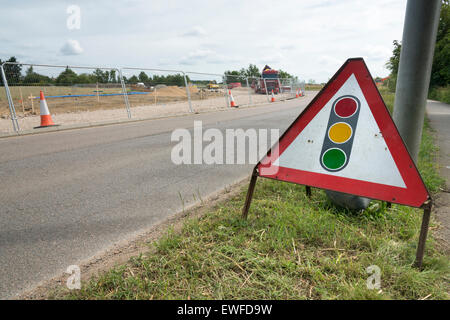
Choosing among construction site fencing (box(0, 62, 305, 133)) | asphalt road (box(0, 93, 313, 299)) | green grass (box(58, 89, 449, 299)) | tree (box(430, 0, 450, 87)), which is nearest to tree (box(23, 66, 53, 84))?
construction site fencing (box(0, 62, 305, 133))

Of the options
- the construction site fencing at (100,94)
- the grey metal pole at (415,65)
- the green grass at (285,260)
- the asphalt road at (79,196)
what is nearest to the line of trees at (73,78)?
the construction site fencing at (100,94)

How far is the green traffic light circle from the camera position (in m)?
2.19

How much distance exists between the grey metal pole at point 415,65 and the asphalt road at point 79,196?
7.33ft

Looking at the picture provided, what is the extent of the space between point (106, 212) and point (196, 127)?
6273mm

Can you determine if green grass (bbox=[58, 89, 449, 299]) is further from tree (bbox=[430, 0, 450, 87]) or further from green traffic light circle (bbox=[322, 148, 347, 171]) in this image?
tree (bbox=[430, 0, 450, 87])

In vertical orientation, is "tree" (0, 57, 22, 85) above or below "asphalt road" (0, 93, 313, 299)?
above

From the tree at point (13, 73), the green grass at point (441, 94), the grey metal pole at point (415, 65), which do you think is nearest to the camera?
the grey metal pole at point (415, 65)

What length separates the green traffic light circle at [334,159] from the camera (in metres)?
2.19

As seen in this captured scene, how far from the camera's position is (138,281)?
6.12 ft

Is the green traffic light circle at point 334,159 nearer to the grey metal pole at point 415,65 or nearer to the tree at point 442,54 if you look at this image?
the grey metal pole at point 415,65

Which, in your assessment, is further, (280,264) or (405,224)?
(405,224)

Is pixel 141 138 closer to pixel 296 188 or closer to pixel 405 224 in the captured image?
pixel 296 188

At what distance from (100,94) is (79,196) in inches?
489

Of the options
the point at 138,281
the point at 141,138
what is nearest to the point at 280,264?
the point at 138,281
